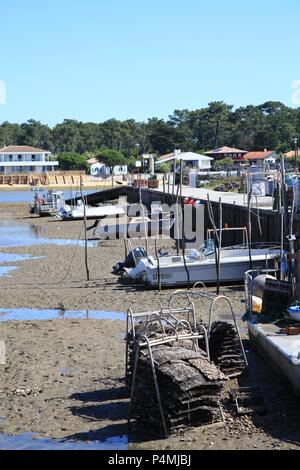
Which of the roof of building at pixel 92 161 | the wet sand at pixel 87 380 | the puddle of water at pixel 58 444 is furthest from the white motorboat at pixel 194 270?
the roof of building at pixel 92 161

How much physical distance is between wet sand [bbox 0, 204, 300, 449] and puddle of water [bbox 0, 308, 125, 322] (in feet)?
1.83

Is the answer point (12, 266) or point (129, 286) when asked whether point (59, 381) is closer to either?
point (129, 286)

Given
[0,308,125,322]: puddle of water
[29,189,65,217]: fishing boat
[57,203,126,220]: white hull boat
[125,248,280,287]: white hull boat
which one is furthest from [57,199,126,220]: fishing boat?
[0,308,125,322]: puddle of water

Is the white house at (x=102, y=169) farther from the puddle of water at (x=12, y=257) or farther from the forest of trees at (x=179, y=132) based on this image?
the puddle of water at (x=12, y=257)

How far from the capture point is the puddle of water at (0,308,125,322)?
19266mm

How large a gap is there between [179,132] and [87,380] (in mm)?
130666

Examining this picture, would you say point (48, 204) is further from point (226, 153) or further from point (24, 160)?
point (24, 160)

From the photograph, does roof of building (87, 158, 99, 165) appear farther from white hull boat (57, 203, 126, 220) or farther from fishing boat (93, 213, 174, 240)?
fishing boat (93, 213, 174, 240)

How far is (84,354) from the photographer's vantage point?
14.9m

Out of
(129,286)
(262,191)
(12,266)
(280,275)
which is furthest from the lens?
(262,191)

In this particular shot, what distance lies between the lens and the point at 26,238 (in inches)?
1752

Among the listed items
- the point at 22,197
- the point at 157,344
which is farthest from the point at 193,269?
the point at 22,197
